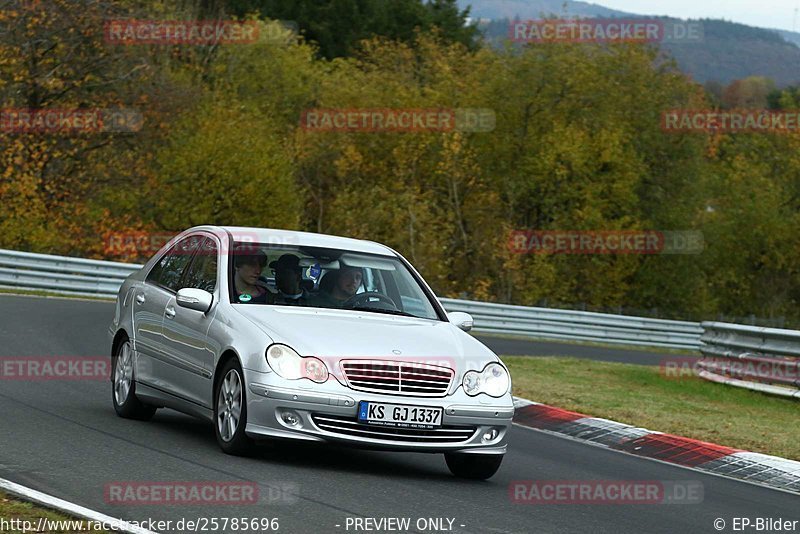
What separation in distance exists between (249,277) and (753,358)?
1137 cm

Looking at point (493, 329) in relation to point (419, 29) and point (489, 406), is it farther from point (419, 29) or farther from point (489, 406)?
point (419, 29)

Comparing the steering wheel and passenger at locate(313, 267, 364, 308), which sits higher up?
passenger at locate(313, 267, 364, 308)

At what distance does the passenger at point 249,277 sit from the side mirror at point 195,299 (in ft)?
0.70

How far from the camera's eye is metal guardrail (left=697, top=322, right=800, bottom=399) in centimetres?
1833

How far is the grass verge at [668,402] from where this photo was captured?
13469 mm

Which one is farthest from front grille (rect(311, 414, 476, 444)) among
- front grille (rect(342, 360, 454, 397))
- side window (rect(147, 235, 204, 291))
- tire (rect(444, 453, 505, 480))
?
side window (rect(147, 235, 204, 291))

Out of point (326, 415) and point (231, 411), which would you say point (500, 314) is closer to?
point (231, 411)

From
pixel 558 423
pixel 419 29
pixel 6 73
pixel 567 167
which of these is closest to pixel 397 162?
pixel 567 167

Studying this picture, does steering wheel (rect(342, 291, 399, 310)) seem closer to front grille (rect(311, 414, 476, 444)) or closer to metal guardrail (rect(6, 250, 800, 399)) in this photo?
front grille (rect(311, 414, 476, 444))

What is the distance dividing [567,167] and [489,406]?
43.7m

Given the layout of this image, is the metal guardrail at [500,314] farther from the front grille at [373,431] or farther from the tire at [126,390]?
the front grille at [373,431]

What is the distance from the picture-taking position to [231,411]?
9.11 metres

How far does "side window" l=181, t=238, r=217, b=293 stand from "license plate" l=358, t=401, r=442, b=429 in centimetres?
186

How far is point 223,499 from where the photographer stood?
24.5ft
